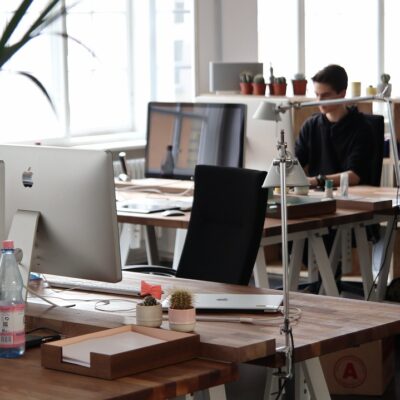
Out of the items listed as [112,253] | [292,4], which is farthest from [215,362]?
[292,4]

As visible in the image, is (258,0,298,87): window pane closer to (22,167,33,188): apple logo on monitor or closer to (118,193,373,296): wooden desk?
(118,193,373,296): wooden desk

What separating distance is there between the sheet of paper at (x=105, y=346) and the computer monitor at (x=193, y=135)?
98.2 inches

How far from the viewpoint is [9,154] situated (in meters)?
2.65

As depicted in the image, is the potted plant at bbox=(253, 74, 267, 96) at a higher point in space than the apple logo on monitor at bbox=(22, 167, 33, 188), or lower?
higher

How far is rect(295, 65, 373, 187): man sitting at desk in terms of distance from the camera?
5312 mm

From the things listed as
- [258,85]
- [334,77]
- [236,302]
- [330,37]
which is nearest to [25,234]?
[236,302]

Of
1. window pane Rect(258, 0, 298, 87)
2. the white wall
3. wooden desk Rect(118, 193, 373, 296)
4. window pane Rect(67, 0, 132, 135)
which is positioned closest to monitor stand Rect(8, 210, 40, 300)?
wooden desk Rect(118, 193, 373, 296)

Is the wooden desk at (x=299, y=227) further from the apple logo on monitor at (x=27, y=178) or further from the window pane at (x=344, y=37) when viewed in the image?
the window pane at (x=344, y=37)

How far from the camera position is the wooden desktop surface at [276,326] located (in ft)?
7.31

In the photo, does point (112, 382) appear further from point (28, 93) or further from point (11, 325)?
point (28, 93)

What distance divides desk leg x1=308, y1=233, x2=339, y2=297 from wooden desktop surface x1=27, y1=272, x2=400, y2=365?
1.59m

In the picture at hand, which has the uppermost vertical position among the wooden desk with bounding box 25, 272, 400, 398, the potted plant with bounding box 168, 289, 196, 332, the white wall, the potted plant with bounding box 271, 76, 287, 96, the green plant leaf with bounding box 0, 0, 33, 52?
the white wall

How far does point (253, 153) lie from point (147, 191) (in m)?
0.65

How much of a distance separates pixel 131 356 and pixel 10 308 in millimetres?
333
